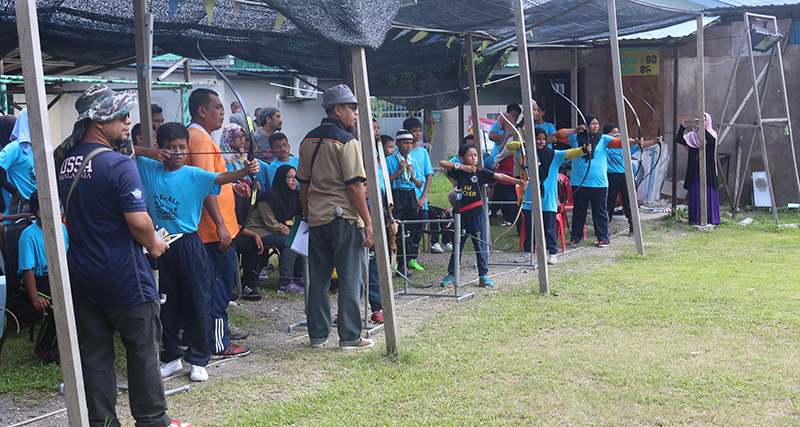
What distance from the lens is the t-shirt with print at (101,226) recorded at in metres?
2.95

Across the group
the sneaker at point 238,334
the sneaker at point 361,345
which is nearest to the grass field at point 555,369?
the sneaker at point 361,345

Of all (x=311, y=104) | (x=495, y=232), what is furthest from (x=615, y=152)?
(x=311, y=104)

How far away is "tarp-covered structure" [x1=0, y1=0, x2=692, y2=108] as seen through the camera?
4.48 m

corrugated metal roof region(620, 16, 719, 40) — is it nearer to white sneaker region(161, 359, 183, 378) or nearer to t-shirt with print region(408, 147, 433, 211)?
t-shirt with print region(408, 147, 433, 211)

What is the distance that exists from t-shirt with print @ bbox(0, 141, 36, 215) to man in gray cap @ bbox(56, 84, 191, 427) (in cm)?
268

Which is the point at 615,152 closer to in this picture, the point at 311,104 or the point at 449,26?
the point at 449,26

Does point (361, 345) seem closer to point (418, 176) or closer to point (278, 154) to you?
point (278, 154)

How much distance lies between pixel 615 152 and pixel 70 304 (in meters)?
8.78

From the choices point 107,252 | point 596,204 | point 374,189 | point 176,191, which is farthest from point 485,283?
point 107,252

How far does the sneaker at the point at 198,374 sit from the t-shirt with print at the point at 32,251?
1294 mm

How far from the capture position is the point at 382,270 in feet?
14.9

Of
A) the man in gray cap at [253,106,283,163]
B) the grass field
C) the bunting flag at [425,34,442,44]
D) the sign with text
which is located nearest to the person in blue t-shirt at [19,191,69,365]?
the grass field

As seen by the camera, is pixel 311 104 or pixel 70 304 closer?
pixel 70 304

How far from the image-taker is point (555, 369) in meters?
4.23
